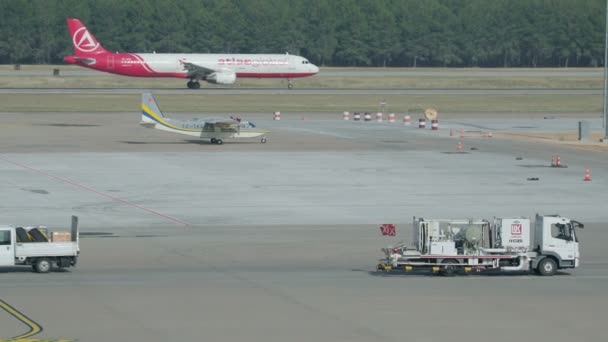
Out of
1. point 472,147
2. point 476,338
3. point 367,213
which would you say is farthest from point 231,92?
point 476,338

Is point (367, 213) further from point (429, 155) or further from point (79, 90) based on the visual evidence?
point (79, 90)

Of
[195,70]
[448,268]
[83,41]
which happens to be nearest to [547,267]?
[448,268]

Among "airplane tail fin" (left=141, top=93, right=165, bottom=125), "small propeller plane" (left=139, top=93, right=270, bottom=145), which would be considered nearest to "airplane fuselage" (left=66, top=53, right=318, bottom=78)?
"small propeller plane" (left=139, top=93, right=270, bottom=145)

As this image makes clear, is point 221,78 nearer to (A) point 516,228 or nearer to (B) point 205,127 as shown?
(B) point 205,127

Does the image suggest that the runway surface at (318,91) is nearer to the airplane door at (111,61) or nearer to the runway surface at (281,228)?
the airplane door at (111,61)

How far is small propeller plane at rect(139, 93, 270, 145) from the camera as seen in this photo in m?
81.1

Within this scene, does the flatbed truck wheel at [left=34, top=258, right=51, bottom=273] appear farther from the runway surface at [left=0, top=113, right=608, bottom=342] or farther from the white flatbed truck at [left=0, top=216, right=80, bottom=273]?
the runway surface at [left=0, top=113, right=608, bottom=342]

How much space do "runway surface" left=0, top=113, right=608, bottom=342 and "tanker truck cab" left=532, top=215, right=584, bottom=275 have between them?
50cm

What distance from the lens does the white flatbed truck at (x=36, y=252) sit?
117 ft

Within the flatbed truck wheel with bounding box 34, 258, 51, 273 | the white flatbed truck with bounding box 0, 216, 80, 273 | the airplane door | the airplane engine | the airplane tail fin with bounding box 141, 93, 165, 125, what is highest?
the airplane door

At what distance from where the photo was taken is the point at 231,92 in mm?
146250

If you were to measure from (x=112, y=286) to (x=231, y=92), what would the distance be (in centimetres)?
11283

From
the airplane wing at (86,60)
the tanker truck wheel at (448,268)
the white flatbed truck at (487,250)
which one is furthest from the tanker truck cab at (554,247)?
the airplane wing at (86,60)

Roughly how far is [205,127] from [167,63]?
66.8 m
